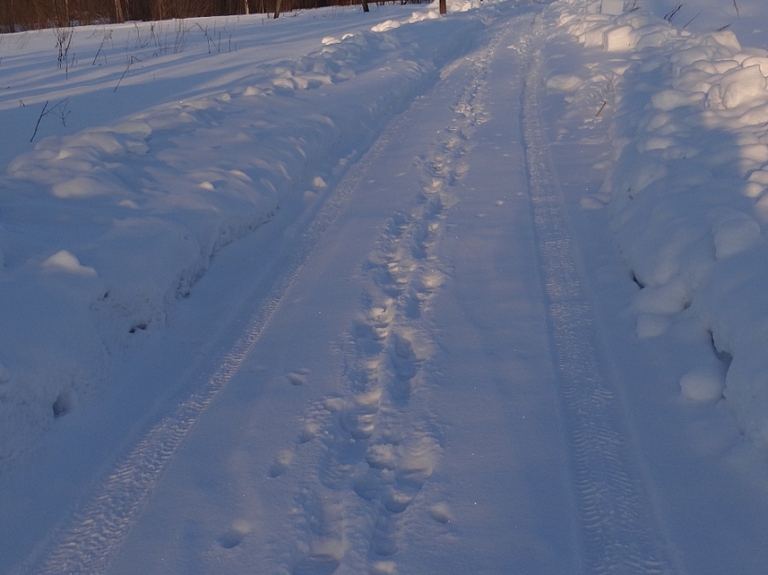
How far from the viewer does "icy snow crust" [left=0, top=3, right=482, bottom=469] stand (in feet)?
11.5

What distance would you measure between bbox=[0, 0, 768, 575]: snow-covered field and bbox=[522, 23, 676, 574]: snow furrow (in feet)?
0.05

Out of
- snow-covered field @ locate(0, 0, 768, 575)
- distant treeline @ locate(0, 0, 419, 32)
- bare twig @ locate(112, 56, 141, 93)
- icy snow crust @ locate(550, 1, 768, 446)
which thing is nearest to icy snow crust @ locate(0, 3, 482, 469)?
snow-covered field @ locate(0, 0, 768, 575)

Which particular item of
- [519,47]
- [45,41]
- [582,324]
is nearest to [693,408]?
[582,324]

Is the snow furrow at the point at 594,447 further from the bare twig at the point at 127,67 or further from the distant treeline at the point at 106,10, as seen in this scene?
the distant treeline at the point at 106,10

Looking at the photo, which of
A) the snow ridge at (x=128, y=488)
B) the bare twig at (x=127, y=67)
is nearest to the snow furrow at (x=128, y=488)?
the snow ridge at (x=128, y=488)

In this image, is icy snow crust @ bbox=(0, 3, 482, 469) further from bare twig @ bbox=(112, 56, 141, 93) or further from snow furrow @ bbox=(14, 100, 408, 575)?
snow furrow @ bbox=(14, 100, 408, 575)

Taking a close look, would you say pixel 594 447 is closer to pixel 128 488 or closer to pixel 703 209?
pixel 128 488

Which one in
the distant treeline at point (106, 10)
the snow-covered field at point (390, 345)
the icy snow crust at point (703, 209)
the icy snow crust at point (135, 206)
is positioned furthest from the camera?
the distant treeline at point (106, 10)

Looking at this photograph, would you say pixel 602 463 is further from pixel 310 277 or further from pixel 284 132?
pixel 284 132

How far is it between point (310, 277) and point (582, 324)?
1952 millimetres

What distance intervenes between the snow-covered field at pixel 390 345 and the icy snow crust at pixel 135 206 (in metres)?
0.03

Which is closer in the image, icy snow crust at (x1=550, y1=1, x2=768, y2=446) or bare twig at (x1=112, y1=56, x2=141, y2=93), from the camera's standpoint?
icy snow crust at (x1=550, y1=1, x2=768, y2=446)

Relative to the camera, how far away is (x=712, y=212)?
436 centimetres

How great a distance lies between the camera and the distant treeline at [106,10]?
94.6 feet
